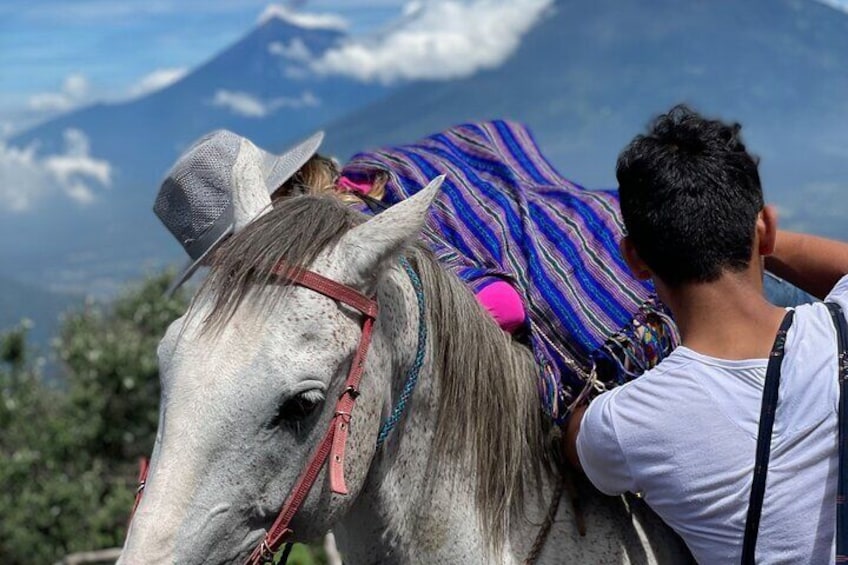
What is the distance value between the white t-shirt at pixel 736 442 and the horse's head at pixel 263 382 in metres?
0.49

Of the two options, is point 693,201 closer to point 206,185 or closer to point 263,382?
point 263,382

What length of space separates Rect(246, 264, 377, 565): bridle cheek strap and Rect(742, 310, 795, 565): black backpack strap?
0.69m

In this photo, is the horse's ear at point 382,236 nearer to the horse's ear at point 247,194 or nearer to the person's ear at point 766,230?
the horse's ear at point 247,194

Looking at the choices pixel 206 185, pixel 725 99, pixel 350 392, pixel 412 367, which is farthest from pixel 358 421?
pixel 725 99

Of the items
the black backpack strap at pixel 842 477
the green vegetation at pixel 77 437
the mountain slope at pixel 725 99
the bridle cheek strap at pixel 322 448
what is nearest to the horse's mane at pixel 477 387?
the bridle cheek strap at pixel 322 448

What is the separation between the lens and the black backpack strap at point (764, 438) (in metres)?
1.54

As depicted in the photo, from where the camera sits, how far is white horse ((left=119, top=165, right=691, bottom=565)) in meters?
1.51

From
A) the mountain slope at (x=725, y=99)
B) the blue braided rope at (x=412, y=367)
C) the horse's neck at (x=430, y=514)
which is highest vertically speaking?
the blue braided rope at (x=412, y=367)

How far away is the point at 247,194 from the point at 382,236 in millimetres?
422

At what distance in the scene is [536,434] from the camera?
205 cm

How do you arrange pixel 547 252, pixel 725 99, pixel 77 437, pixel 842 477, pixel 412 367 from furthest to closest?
1. pixel 725 99
2. pixel 77 437
3. pixel 547 252
4. pixel 412 367
5. pixel 842 477

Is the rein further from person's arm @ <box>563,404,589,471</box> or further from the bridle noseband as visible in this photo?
person's arm @ <box>563,404,589,471</box>

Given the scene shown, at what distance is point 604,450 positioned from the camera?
172cm

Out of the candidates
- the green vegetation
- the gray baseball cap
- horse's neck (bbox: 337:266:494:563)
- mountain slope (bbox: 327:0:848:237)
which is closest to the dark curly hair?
horse's neck (bbox: 337:266:494:563)
